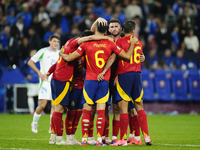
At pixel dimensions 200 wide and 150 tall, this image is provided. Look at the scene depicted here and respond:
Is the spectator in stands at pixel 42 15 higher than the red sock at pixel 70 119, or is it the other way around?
the spectator in stands at pixel 42 15

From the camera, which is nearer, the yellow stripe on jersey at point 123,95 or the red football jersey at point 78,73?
the yellow stripe on jersey at point 123,95

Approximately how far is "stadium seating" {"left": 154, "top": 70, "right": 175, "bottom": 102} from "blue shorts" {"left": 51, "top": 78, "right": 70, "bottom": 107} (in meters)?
8.80

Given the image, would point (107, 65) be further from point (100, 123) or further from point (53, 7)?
point (53, 7)

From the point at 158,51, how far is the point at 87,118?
11.2 m

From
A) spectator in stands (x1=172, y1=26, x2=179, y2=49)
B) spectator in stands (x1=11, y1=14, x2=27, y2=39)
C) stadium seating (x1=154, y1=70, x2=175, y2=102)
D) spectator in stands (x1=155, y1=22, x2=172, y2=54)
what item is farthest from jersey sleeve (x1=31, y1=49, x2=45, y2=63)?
spectator in stands (x1=172, y1=26, x2=179, y2=49)

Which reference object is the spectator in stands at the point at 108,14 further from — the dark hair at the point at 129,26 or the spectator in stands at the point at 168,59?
the dark hair at the point at 129,26

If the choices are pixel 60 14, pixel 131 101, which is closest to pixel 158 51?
pixel 60 14

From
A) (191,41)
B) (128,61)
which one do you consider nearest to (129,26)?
(128,61)

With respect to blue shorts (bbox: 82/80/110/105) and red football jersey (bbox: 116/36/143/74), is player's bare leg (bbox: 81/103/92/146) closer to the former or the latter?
blue shorts (bbox: 82/80/110/105)

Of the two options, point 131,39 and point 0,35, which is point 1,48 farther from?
point 131,39

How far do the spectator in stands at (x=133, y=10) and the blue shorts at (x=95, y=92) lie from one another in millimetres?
12334

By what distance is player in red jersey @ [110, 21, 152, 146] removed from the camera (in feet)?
23.9

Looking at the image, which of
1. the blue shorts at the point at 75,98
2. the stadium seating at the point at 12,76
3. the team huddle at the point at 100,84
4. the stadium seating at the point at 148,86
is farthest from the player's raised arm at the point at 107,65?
the stadium seating at the point at 12,76

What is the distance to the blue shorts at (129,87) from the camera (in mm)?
7344
